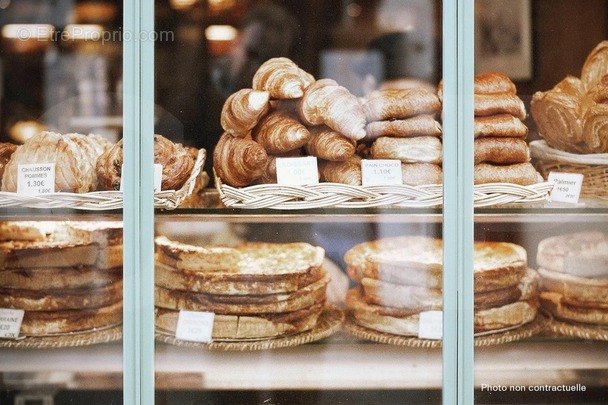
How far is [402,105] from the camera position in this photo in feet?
6.47

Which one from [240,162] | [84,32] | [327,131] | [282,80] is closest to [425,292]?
[327,131]

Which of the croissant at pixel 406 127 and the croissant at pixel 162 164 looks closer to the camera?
the croissant at pixel 162 164

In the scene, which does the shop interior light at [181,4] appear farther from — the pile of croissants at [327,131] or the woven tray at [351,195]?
the woven tray at [351,195]

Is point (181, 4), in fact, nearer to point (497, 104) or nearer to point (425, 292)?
point (497, 104)

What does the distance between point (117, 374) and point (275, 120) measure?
931 millimetres

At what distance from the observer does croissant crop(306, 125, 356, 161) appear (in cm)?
193

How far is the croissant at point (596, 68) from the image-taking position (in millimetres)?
2104

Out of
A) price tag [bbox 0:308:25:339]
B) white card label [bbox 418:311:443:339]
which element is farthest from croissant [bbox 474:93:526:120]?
price tag [bbox 0:308:25:339]

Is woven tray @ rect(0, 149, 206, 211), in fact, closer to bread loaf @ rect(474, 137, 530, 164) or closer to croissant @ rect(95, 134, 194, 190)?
croissant @ rect(95, 134, 194, 190)

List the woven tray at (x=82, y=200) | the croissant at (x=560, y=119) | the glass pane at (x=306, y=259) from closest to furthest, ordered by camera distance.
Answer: the woven tray at (x=82, y=200)
the glass pane at (x=306, y=259)
the croissant at (x=560, y=119)

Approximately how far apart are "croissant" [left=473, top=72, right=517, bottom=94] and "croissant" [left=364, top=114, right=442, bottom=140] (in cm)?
18

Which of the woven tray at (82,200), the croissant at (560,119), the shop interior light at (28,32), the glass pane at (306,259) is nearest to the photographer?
the woven tray at (82,200)

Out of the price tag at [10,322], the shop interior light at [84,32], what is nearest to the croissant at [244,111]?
the shop interior light at [84,32]

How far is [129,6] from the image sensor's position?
1.73 m
